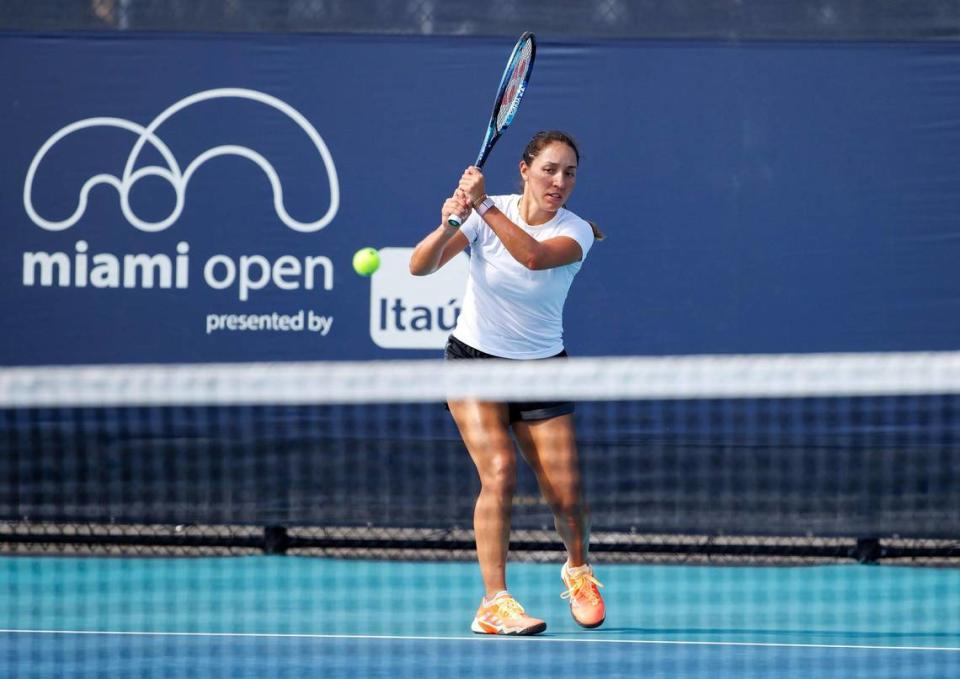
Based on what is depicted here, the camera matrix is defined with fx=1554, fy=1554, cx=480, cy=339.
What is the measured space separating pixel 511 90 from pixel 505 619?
1.61 meters

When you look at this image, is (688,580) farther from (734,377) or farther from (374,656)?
(734,377)

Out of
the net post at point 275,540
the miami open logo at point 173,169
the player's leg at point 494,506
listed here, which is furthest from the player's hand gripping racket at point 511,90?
the net post at point 275,540

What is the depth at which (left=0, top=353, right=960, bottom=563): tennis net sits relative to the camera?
19.7ft

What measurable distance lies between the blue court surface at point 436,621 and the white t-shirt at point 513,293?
0.90 metres

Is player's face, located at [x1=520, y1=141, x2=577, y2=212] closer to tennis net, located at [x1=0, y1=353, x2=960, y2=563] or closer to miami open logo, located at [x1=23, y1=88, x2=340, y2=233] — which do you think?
tennis net, located at [x1=0, y1=353, x2=960, y2=563]

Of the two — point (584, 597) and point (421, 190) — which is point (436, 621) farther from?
point (421, 190)

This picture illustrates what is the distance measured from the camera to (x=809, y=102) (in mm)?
6059

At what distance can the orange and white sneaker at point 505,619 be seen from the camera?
4.53m

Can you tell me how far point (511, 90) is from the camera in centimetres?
479

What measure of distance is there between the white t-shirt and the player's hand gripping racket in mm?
206

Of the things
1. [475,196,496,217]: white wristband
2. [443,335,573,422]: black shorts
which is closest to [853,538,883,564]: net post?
[443,335,573,422]: black shorts

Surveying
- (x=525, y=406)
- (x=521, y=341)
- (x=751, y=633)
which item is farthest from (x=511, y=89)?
(x=751, y=633)

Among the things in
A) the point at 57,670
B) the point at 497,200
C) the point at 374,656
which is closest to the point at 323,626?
the point at 374,656

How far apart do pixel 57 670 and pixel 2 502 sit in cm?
220
